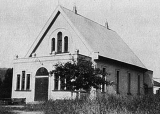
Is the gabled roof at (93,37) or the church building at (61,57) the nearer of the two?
the church building at (61,57)

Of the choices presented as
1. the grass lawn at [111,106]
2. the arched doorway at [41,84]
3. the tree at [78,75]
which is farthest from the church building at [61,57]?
the grass lawn at [111,106]

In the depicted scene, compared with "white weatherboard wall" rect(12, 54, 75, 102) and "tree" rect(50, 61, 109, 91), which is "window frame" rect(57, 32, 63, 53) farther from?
"tree" rect(50, 61, 109, 91)

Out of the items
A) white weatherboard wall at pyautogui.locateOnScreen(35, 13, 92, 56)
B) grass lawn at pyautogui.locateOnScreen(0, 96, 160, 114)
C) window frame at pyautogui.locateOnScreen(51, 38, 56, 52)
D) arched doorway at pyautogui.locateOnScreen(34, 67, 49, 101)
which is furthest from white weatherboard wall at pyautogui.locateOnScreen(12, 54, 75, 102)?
grass lawn at pyautogui.locateOnScreen(0, 96, 160, 114)

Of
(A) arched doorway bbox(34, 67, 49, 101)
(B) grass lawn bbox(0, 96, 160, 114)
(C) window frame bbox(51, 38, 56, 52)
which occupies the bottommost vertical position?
(B) grass lawn bbox(0, 96, 160, 114)

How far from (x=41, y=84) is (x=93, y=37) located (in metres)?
8.25

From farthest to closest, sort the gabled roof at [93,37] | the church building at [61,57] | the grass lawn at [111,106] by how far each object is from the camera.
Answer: the gabled roof at [93,37]
the church building at [61,57]
the grass lawn at [111,106]

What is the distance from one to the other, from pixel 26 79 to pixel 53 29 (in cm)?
622

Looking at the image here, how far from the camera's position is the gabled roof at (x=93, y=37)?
31.3 m

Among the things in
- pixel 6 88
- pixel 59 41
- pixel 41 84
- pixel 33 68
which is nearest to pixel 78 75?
pixel 41 84

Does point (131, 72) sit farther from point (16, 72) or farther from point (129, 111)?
point (129, 111)

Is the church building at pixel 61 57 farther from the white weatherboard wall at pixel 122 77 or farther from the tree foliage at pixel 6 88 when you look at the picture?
the tree foliage at pixel 6 88

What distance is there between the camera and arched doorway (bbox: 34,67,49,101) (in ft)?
96.9

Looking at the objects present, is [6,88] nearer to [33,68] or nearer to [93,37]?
[33,68]

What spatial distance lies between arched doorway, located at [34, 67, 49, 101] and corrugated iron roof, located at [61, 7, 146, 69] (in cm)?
562
